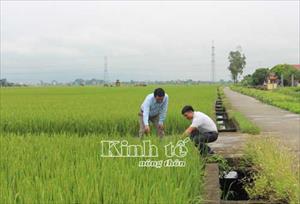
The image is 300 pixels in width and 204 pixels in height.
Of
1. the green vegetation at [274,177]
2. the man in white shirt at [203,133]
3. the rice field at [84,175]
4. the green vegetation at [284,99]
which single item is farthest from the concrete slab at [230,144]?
the green vegetation at [284,99]

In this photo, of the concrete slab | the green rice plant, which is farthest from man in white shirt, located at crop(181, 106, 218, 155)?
the green rice plant

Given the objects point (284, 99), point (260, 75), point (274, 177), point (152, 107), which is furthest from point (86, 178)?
point (260, 75)

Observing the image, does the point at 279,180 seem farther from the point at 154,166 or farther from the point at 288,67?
the point at 288,67

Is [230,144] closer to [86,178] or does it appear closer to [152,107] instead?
[152,107]

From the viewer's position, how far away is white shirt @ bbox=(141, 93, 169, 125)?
269 inches

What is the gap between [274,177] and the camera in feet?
16.3

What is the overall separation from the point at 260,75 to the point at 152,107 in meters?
63.6

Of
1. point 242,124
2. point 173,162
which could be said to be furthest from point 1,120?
point 173,162

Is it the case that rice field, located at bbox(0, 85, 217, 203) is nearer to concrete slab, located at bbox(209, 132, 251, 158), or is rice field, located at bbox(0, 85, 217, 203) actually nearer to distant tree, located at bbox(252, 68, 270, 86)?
concrete slab, located at bbox(209, 132, 251, 158)

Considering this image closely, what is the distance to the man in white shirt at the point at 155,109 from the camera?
6590 mm

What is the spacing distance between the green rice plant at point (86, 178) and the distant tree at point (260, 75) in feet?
210

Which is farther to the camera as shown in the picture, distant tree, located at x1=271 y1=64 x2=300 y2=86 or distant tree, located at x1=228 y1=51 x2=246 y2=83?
distant tree, located at x1=228 y1=51 x2=246 y2=83

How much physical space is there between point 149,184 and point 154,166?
0.78 metres

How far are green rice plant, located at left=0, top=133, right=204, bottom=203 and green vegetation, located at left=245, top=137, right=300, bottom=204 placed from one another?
0.83m
